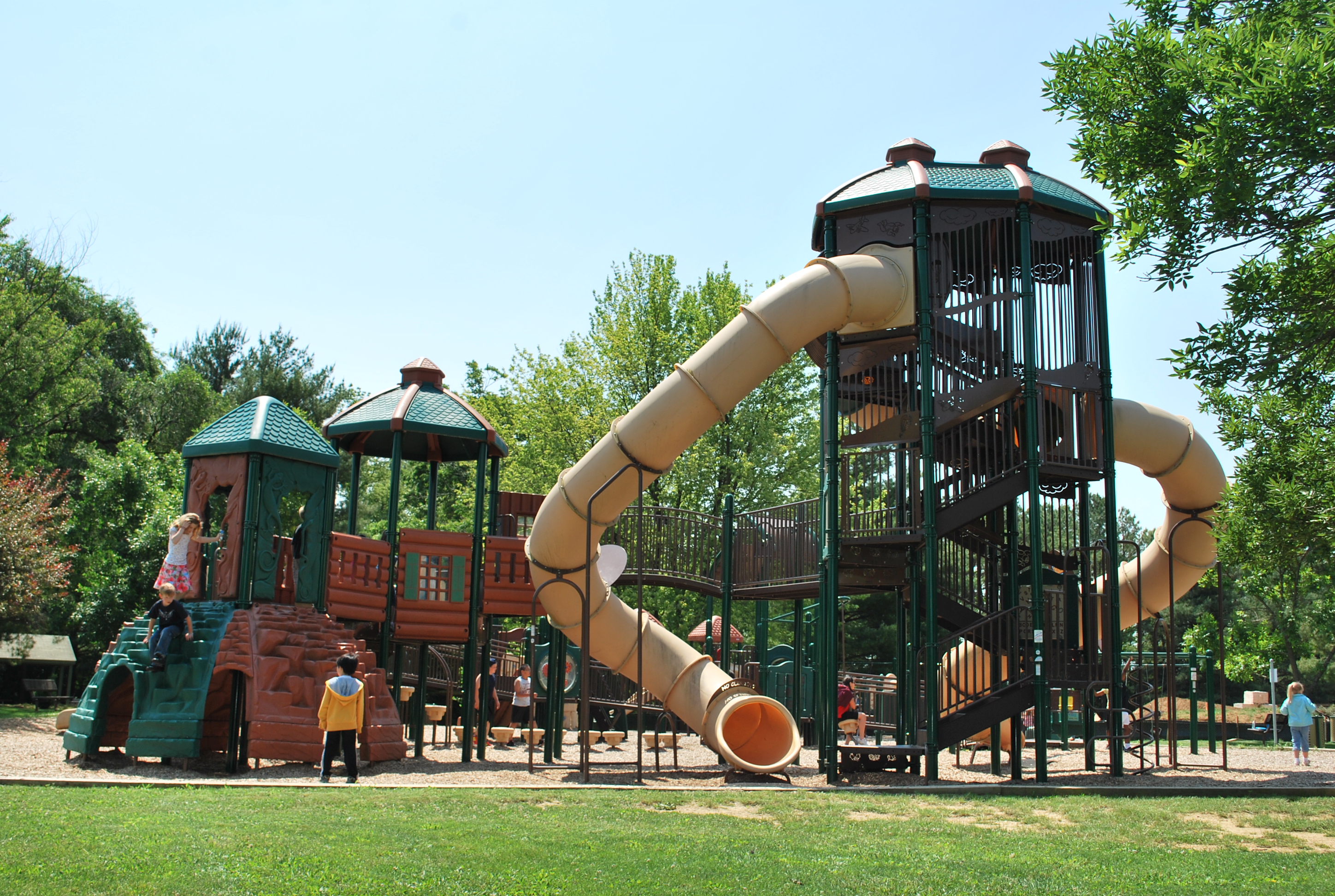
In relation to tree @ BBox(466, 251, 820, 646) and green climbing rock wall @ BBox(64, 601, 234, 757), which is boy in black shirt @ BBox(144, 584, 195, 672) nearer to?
green climbing rock wall @ BBox(64, 601, 234, 757)

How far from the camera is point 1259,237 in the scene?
9320 mm

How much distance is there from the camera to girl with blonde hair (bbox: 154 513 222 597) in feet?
45.6

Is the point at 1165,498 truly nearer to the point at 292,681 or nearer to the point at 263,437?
the point at 292,681

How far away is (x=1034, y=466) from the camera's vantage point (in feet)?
46.1

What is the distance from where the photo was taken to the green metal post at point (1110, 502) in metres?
14.1

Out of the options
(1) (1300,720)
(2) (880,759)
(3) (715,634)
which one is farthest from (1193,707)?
(3) (715,634)

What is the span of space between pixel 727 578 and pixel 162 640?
8170 millimetres

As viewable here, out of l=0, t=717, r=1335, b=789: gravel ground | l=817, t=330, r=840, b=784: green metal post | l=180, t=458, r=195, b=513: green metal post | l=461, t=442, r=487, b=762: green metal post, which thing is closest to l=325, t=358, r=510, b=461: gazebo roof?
l=461, t=442, r=487, b=762: green metal post

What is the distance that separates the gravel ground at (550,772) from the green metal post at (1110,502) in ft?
2.49

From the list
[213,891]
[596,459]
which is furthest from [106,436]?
[213,891]

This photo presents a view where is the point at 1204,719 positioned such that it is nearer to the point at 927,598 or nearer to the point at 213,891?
the point at 927,598

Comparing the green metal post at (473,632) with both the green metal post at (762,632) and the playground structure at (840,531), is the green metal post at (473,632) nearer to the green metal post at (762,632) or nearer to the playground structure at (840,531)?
the playground structure at (840,531)

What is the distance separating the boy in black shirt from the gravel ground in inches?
51.4

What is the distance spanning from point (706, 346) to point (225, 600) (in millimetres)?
7071
